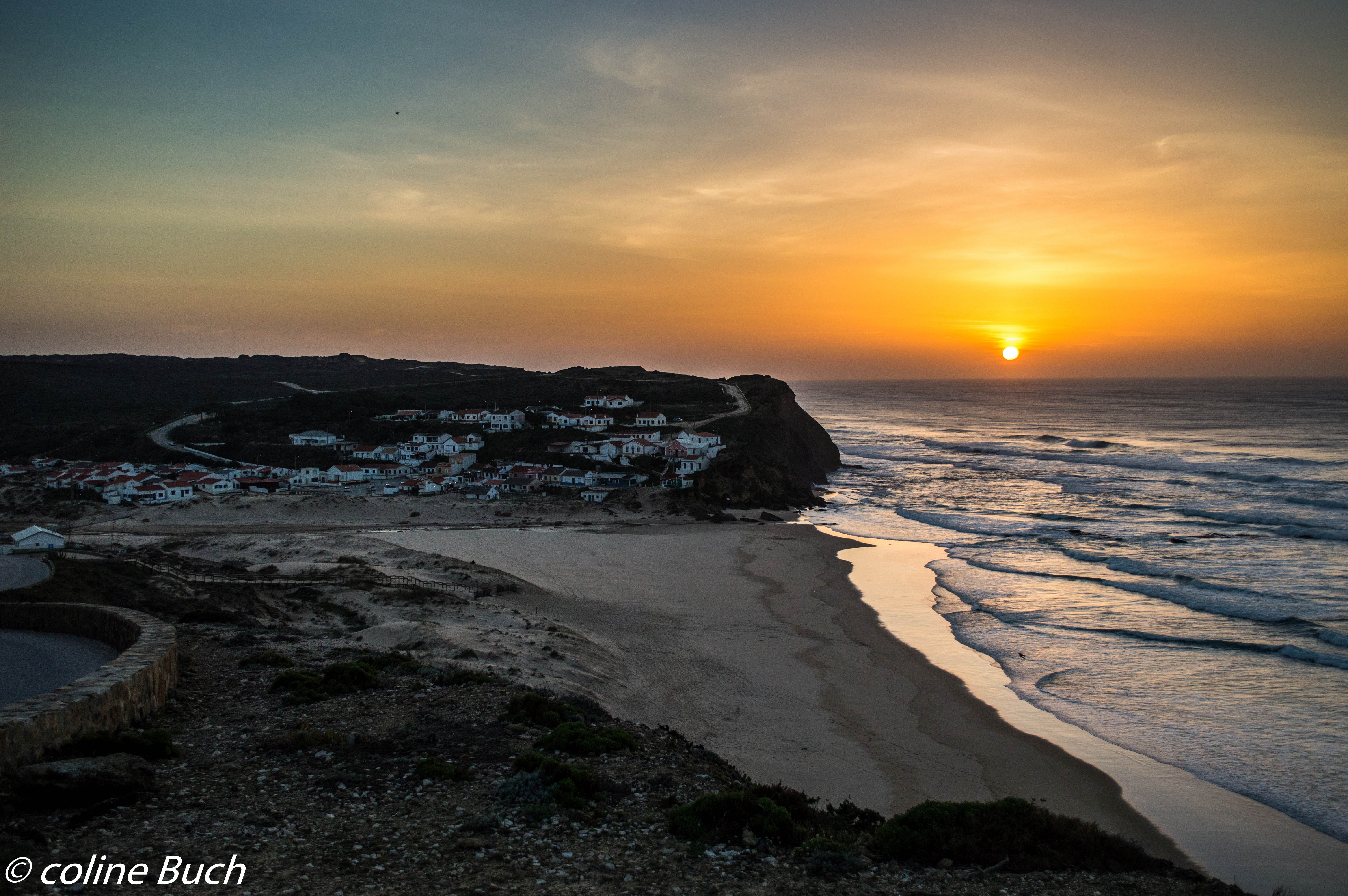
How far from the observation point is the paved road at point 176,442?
240 ft

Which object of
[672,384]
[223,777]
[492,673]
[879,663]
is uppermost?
[672,384]

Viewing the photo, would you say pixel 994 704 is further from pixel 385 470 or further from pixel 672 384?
pixel 672 384

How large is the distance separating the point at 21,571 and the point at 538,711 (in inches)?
801

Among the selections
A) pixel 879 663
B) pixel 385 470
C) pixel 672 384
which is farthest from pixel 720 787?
pixel 672 384

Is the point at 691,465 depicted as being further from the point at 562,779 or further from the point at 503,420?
the point at 562,779

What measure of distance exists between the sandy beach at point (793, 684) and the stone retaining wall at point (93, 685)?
28.3 ft

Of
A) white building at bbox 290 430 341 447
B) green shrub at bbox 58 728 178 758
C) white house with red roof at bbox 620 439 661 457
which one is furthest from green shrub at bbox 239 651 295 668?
white building at bbox 290 430 341 447

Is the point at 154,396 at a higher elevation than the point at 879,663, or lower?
higher

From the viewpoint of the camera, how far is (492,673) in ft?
58.2

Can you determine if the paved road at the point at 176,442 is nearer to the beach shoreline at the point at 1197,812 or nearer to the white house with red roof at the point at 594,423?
the white house with red roof at the point at 594,423

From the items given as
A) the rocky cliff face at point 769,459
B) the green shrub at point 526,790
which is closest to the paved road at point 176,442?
the rocky cliff face at point 769,459

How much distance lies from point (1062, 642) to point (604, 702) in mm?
16259

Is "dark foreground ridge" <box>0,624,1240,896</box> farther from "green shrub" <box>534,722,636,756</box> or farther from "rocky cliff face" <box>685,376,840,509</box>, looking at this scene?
"rocky cliff face" <box>685,376,840,509</box>

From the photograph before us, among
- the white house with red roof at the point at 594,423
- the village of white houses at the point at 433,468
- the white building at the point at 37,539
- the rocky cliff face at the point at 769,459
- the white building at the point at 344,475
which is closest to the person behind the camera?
the white building at the point at 37,539
